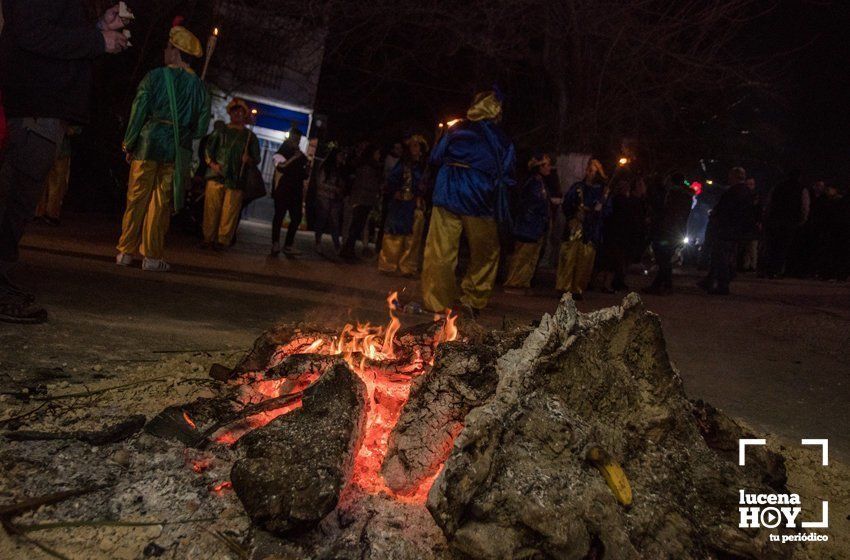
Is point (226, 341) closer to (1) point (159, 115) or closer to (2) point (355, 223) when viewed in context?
(1) point (159, 115)

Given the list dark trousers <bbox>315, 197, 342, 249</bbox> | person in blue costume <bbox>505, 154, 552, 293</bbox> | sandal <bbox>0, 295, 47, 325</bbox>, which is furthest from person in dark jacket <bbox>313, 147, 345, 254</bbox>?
sandal <bbox>0, 295, 47, 325</bbox>

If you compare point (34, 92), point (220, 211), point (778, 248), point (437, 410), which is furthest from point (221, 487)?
point (778, 248)

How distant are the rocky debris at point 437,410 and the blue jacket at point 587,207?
751cm

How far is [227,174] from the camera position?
31.7 feet

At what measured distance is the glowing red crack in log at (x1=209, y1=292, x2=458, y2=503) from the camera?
8.16 feet

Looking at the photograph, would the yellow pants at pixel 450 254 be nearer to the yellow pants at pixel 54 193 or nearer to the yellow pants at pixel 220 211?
the yellow pants at pixel 220 211

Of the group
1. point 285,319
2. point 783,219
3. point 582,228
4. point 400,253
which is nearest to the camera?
point 285,319

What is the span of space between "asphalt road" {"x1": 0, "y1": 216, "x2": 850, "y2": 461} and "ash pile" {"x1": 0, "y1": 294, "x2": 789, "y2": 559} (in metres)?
1.25

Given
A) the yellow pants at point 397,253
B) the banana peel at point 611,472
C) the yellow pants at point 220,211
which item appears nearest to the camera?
the banana peel at point 611,472

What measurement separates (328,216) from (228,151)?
383cm

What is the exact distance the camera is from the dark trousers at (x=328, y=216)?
42.5ft

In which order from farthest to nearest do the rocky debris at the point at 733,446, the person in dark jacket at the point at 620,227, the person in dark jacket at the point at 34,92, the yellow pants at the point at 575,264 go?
1. the person in dark jacket at the point at 620,227
2. the yellow pants at the point at 575,264
3. the person in dark jacket at the point at 34,92
4. the rocky debris at the point at 733,446

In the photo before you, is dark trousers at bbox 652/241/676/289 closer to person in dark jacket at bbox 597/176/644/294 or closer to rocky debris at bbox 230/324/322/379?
person in dark jacket at bbox 597/176/644/294

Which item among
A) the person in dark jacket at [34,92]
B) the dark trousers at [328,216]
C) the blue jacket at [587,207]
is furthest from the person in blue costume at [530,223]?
the person in dark jacket at [34,92]
